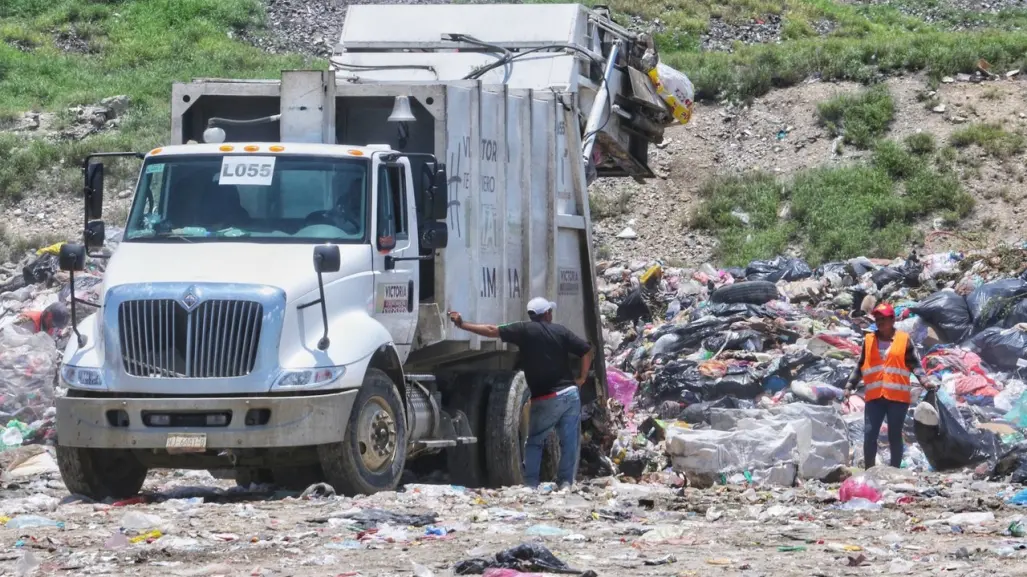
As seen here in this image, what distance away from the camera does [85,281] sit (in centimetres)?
1355

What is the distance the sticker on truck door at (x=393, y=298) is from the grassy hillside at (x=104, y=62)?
14.7m

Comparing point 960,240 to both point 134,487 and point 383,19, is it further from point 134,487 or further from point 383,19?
point 134,487

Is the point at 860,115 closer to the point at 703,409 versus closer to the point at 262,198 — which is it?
the point at 703,409

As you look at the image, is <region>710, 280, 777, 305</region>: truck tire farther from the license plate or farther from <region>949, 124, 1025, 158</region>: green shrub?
<region>949, 124, 1025, 158</region>: green shrub

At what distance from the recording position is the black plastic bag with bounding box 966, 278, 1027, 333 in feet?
41.7

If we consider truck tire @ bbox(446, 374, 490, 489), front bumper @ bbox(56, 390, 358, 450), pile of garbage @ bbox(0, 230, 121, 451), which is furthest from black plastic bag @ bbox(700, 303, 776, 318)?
front bumper @ bbox(56, 390, 358, 450)

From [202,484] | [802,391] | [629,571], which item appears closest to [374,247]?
[202,484]

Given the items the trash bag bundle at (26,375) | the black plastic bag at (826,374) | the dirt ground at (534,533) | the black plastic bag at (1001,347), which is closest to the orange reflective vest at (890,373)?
the dirt ground at (534,533)

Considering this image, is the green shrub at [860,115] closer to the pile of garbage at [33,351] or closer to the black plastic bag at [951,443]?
the pile of garbage at [33,351]

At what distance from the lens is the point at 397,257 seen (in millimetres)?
8273

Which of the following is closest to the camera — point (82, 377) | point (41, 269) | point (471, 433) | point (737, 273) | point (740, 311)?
point (82, 377)

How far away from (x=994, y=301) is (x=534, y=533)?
7.45m

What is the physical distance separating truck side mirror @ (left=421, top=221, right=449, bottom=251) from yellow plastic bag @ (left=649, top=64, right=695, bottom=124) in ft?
14.4

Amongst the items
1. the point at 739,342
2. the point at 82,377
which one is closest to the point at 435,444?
the point at 82,377
